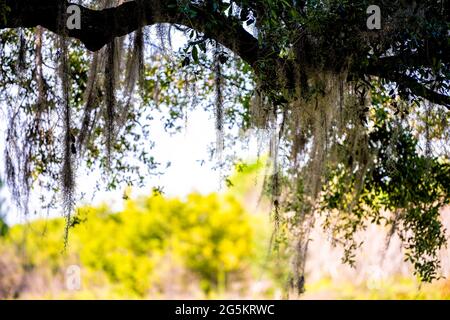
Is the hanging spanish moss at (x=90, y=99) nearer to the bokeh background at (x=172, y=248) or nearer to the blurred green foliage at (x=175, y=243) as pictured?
the bokeh background at (x=172, y=248)

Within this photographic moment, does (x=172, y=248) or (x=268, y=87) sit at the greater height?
(x=172, y=248)

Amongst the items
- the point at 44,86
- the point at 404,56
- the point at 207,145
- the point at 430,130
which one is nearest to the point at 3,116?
the point at 44,86

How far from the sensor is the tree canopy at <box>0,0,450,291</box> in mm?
3805

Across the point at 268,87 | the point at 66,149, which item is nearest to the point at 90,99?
the point at 66,149

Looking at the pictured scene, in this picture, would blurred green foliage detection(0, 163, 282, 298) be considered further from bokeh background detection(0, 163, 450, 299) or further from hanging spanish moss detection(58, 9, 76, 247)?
hanging spanish moss detection(58, 9, 76, 247)

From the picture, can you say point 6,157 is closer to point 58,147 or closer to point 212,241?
point 58,147

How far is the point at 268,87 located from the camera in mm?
4000

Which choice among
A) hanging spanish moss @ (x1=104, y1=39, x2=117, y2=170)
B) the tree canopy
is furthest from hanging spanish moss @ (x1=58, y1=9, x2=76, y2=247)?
hanging spanish moss @ (x1=104, y1=39, x2=117, y2=170)

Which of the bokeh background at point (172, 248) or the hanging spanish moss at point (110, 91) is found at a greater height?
the bokeh background at point (172, 248)

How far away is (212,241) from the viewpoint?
15.3 meters

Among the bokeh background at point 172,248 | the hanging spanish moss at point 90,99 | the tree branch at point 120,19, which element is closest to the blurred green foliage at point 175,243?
the bokeh background at point 172,248

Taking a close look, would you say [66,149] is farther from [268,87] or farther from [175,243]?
[175,243]

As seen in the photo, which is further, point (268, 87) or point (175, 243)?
point (175, 243)

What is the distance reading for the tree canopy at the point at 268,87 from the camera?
3805 millimetres
